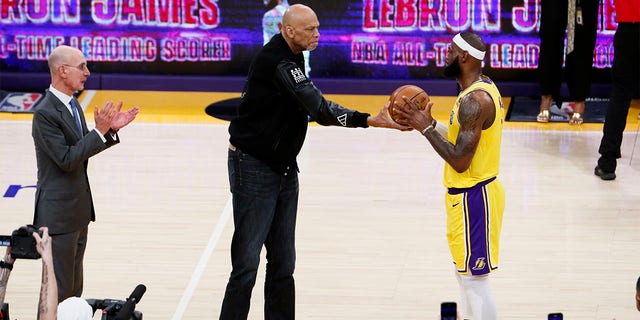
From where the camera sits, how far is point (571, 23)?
11.4 meters

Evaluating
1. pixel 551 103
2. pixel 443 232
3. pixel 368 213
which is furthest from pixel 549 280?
pixel 551 103

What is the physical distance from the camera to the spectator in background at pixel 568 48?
11.4 metres

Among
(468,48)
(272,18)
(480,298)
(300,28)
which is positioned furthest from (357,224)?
(272,18)

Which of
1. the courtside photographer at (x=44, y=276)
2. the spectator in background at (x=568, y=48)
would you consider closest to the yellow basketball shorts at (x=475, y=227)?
the courtside photographer at (x=44, y=276)

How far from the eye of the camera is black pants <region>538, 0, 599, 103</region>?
1138 cm

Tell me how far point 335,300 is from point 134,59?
6.22 metres

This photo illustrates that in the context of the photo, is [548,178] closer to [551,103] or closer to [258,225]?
[551,103]

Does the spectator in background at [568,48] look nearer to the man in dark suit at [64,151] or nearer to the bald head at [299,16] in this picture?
the bald head at [299,16]

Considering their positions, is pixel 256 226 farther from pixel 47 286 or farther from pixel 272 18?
pixel 272 18

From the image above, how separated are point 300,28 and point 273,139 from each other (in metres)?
0.60

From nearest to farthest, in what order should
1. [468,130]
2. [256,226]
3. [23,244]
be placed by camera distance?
1. [23,244]
2. [468,130]
3. [256,226]

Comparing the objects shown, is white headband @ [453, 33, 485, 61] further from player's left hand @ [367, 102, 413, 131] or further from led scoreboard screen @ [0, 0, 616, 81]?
led scoreboard screen @ [0, 0, 616, 81]

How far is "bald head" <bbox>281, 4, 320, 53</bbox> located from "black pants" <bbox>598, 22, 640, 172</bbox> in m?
4.22

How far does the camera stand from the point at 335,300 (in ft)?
23.2
